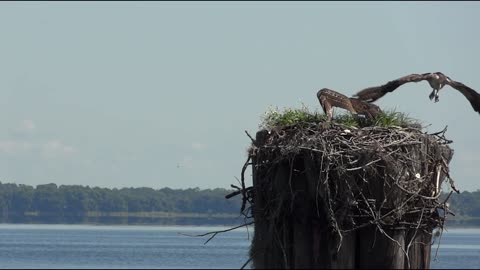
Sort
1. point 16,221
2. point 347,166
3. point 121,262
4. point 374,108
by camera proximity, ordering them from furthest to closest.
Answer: point 16,221 → point 121,262 → point 374,108 → point 347,166

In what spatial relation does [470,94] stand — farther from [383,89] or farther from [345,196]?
[345,196]

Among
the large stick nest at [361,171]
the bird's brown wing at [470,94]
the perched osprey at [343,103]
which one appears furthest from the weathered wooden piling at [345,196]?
the bird's brown wing at [470,94]

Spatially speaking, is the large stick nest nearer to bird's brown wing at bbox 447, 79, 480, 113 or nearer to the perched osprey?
the perched osprey

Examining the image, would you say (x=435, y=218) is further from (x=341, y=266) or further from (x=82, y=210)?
(x=82, y=210)

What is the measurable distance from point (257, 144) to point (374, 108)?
82.4 inches

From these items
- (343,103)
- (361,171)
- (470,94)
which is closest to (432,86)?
(470,94)

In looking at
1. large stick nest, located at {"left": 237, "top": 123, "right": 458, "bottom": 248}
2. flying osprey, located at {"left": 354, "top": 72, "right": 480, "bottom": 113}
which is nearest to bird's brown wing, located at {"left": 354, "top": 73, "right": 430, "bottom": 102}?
flying osprey, located at {"left": 354, "top": 72, "right": 480, "bottom": 113}

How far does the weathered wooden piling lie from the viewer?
18812mm

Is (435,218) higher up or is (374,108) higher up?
(374,108)

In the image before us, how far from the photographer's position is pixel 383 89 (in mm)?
20750

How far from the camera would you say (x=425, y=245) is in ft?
64.1

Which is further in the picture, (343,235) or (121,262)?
(121,262)

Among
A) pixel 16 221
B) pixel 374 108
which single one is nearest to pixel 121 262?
pixel 374 108

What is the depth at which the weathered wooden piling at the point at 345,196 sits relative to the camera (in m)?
18.8
